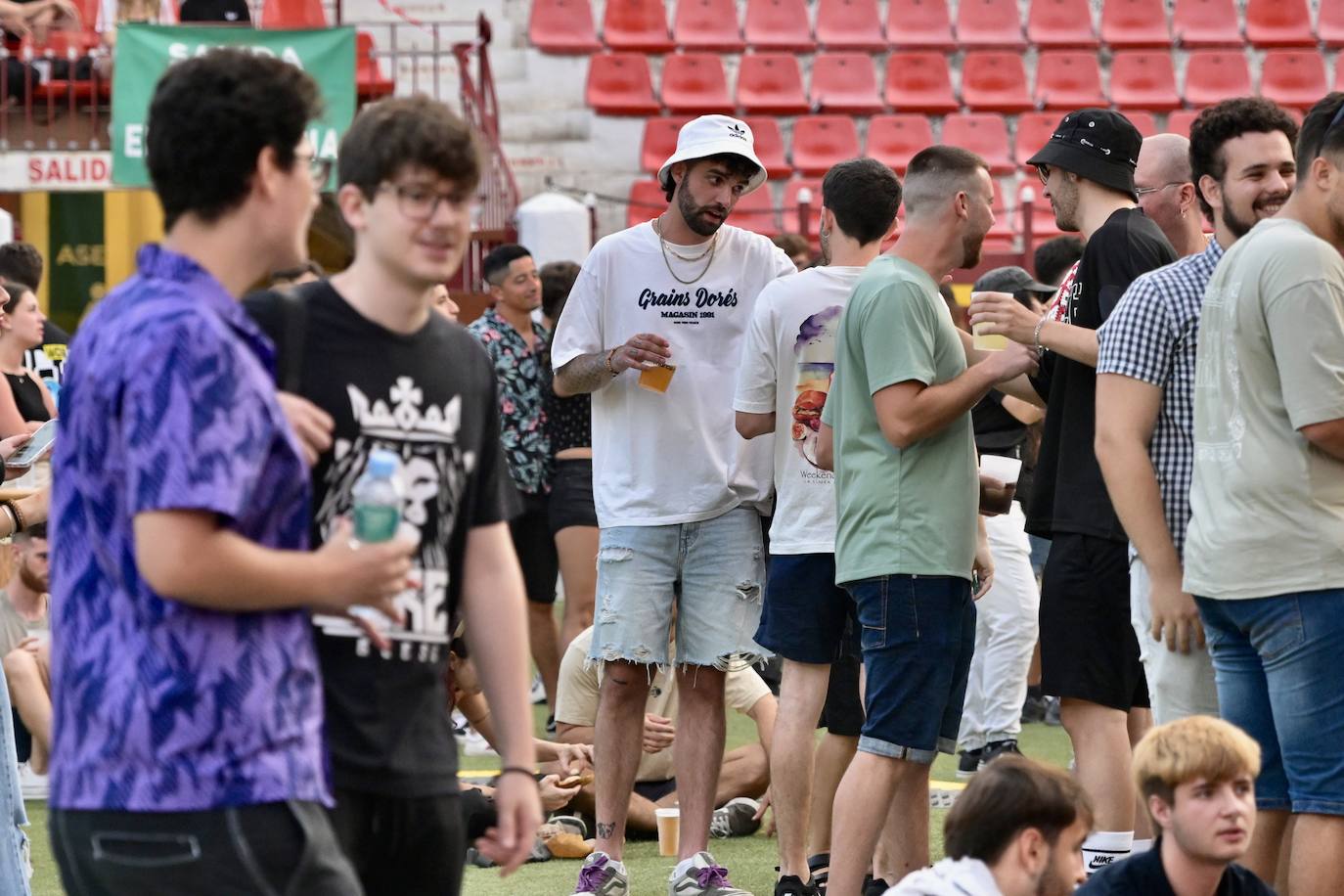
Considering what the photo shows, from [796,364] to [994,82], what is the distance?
11.7 m

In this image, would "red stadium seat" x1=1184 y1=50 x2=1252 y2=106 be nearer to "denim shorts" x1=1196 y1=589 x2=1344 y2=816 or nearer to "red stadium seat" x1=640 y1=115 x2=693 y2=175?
"red stadium seat" x1=640 y1=115 x2=693 y2=175

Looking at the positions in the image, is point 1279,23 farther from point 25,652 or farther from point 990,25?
point 25,652

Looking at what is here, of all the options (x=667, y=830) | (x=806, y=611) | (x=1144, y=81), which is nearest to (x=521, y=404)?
(x=667, y=830)

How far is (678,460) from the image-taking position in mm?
5160

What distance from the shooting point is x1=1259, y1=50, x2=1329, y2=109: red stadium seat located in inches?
619

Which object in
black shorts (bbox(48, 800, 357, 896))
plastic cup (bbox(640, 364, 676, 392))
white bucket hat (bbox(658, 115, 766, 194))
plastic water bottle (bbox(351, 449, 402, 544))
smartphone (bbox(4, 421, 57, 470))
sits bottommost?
black shorts (bbox(48, 800, 357, 896))

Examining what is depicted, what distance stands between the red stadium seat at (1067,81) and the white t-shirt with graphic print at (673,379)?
11273 millimetres

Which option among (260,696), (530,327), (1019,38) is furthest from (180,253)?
(1019,38)

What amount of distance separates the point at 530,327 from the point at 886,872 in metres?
3.72

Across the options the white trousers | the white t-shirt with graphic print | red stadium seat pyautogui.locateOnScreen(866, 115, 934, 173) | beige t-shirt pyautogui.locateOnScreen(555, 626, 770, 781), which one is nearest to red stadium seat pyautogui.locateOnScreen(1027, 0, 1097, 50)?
red stadium seat pyautogui.locateOnScreen(866, 115, 934, 173)

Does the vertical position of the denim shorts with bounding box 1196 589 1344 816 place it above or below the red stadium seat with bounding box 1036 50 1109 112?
below

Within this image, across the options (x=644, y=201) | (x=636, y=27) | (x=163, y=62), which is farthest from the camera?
→ (x=636, y=27)

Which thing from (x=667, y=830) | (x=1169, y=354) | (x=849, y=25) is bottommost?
(x=667, y=830)

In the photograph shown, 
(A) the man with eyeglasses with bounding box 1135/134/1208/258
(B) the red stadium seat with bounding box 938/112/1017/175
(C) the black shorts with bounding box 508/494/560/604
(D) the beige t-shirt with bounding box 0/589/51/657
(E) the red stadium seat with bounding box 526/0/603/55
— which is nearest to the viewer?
(A) the man with eyeglasses with bounding box 1135/134/1208/258
